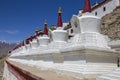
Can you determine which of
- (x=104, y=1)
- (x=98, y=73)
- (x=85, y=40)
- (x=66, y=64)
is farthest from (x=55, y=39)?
(x=104, y=1)

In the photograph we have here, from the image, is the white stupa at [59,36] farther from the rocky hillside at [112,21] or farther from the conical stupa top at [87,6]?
the rocky hillside at [112,21]

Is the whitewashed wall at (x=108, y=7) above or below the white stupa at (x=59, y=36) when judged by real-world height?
above

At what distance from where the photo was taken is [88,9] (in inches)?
279

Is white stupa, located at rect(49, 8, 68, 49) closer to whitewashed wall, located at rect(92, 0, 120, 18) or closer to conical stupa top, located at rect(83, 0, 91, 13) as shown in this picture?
conical stupa top, located at rect(83, 0, 91, 13)

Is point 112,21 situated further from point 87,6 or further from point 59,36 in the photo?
point 87,6

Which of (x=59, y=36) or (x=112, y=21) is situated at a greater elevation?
(x=112, y=21)

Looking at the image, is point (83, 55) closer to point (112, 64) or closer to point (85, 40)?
point (85, 40)

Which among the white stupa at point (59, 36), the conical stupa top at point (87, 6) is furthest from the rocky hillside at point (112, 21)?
the conical stupa top at point (87, 6)

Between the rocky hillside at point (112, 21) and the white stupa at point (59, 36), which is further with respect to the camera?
the rocky hillside at point (112, 21)

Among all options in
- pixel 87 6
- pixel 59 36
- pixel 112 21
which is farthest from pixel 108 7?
pixel 87 6

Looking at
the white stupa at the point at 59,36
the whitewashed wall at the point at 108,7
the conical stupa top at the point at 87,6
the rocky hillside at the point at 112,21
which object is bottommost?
the white stupa at the point at 59,36

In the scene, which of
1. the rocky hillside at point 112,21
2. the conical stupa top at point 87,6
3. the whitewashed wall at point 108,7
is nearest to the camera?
the conical stupa top at point 87,6

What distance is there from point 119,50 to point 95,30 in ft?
3.48

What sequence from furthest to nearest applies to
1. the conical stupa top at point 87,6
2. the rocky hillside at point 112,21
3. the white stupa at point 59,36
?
the rocky hillside at point 112,21 → the white stupa at point 59,36 → the conical stupa top at point 87,6
